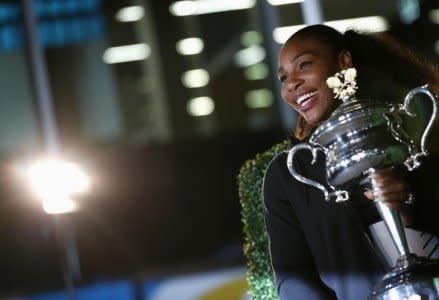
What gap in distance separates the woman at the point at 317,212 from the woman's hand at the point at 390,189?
32 mm

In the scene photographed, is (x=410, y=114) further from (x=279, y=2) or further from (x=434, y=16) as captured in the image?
(x=279, y=2)

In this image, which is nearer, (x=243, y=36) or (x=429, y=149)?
(x=429, y=149)

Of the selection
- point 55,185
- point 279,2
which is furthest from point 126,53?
point 55,185

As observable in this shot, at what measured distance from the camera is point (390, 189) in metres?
1.24

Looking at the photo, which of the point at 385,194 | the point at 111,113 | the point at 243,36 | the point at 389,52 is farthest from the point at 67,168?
the point at 385,194

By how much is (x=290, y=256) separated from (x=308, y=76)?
318 mm

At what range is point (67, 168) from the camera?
4719mm

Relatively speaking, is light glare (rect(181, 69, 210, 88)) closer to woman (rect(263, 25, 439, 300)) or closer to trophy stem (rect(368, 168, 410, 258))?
woman (rect(263, 25, 439, 300))

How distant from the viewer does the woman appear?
4.42ft

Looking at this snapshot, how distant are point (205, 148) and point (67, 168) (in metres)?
1.63

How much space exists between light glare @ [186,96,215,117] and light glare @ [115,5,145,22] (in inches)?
30.5

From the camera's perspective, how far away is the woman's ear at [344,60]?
1.43m

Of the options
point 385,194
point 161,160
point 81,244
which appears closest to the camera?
point 385,194

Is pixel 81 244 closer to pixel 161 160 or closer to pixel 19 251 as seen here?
pixel 19 251
